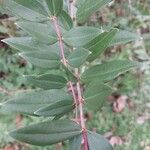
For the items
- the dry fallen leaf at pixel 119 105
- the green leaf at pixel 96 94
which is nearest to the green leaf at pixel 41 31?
the green leaf at pixel 96 94

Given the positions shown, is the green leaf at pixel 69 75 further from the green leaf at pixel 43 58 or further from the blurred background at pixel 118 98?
the blurred background at pixel 118 98

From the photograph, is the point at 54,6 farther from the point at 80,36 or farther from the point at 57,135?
the point at 57,135

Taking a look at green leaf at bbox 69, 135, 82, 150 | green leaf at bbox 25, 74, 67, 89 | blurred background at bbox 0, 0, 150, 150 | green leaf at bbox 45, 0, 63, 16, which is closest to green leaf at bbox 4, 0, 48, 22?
green leaf at bbox 45, 0, 63, 16

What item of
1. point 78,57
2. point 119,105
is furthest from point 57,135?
point 119,105

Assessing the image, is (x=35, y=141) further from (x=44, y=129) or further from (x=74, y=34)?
(x=74, y=34)

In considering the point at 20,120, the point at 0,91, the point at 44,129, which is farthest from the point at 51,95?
the point at 20,120

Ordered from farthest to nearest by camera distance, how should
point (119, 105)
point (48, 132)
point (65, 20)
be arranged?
point (119, 105) < point (65, 20) < point (48, 132)
